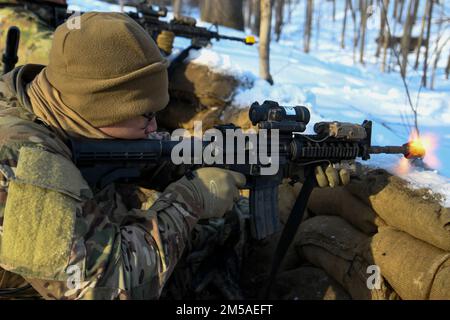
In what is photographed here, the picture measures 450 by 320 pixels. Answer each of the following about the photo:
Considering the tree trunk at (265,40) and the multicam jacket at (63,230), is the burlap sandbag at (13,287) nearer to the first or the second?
the multicam jacket at (63,230)

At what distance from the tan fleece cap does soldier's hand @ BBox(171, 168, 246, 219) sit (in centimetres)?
38

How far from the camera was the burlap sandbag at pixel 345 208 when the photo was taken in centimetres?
271

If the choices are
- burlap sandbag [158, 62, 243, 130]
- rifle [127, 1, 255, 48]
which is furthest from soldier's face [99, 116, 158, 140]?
rifle [127, 1, 255, 48]

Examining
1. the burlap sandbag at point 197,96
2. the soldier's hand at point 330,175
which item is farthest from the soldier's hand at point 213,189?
the burlap sandbag at point 197,96

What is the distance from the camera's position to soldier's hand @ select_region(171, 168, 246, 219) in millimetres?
1837

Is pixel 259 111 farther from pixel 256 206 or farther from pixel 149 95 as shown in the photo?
pixel 149 95

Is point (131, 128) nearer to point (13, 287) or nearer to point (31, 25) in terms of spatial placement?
point (13, 287)

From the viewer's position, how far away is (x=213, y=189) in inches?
73.5

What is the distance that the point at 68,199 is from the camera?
141 cm

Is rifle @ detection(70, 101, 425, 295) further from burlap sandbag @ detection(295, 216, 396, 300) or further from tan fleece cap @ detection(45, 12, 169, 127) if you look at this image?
burlap sandbag @ detection(295, 216, 396, 300)

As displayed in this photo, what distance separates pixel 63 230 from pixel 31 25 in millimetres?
3473

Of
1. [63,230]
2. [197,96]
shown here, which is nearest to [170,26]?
[197,96]

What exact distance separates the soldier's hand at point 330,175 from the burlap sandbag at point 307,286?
27.4 inches

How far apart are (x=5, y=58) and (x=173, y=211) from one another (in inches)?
92.0
